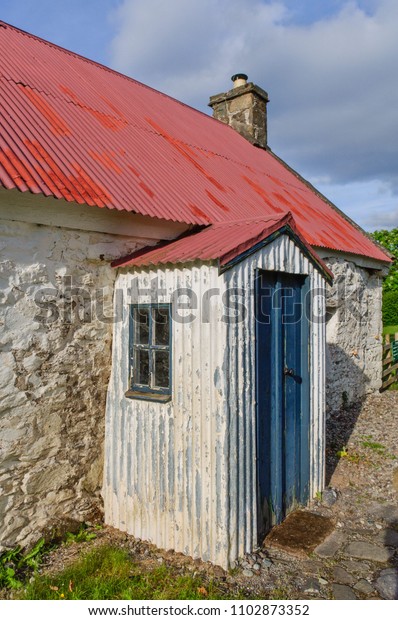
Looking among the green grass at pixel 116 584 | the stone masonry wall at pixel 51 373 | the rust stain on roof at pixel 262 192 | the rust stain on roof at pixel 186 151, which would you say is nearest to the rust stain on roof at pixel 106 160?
the stone masonry wall at pixel 51 373

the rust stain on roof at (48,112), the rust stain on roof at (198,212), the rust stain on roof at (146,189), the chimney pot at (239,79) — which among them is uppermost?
the chimney pot at (239,79)

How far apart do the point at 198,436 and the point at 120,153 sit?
3.28 m

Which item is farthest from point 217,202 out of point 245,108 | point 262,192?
point 245,108

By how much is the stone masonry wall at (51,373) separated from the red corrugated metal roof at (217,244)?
0.38m

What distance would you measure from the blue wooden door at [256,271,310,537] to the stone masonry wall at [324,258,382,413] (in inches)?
131

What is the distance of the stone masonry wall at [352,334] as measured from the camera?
8.04m

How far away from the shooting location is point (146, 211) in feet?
14.0

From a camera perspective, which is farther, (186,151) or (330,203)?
(330,203)

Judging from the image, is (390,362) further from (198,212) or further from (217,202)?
(198,212)

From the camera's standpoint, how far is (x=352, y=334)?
8.80 meters

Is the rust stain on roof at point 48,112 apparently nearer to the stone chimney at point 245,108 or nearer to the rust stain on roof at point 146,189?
the rust stain on roof at point 146,189

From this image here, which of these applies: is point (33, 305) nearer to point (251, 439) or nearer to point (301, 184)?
point (251, 439)

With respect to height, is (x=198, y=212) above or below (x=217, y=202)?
below
